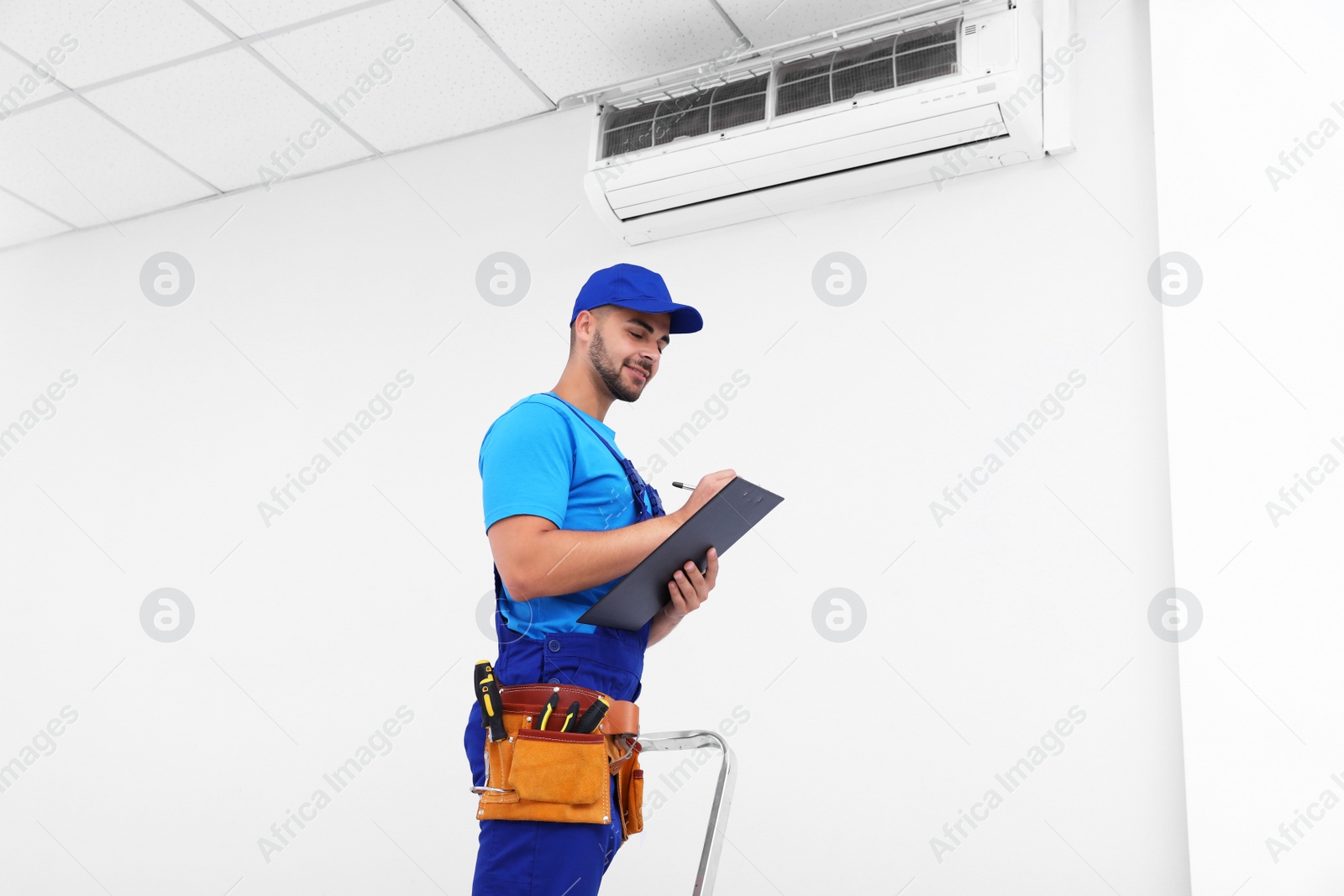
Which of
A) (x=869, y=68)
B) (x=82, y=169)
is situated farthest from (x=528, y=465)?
(x=82, y=169)

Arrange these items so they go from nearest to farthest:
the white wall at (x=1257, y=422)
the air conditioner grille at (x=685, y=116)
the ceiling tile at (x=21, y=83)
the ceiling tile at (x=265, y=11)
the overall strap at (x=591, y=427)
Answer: the overall strap at (x=591, y=427) → the white wall at (x=1257, y=422) → the air conditioner grille at (x=685, y=116) → the ceiling tile at (x=265, y=11) → the ceiling tile at (x=21, y=83)

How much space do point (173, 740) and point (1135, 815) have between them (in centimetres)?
271

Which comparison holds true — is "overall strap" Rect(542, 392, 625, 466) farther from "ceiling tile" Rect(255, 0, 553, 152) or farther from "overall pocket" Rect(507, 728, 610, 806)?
"ceiling tile" Rect(255, 0, 553, 152)

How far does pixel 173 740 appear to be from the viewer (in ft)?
10.7

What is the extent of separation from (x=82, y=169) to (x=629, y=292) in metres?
2.89

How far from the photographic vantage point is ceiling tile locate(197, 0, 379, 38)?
281 centimetres

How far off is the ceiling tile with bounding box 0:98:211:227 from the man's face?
255 cm

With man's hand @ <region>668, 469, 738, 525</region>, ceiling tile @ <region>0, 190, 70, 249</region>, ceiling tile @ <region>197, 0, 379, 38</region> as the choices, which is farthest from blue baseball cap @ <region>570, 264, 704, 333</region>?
ceiling tile @ <region>0, 190, 70, 249</region>

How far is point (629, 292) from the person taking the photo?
154 centimetres

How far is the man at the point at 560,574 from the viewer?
125cm

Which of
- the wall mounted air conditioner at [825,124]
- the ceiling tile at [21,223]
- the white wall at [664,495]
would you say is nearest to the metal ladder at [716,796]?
the white wall at [664,495]

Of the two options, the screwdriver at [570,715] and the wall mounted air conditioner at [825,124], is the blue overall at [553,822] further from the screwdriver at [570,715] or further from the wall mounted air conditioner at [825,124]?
the wall mounted air conditioner at [825,124]

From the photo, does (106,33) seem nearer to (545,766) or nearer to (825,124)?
Result: (825,124)

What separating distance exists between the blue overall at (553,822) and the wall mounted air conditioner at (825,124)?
1379mm
